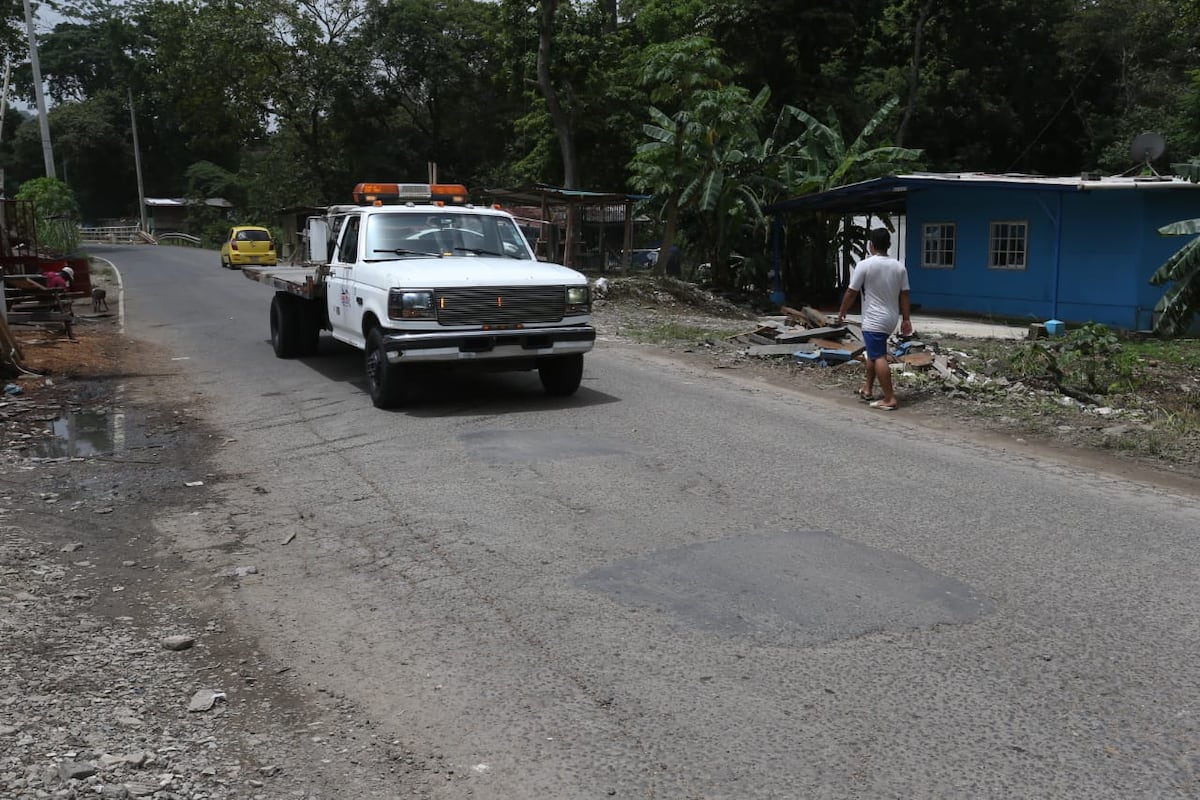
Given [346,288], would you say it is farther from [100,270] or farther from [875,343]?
[100,270]

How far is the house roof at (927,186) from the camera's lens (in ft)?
59.3

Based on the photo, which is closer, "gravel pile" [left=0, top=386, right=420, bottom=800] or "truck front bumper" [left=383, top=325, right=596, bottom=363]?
"gravel pile" [left=0, top=386, right=420, bottom=800]

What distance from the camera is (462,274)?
9852 mm

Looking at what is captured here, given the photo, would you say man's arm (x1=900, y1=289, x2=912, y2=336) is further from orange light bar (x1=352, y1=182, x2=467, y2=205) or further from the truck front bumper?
orange light bar (x1=352, y1=182, x2=467, y2=205)

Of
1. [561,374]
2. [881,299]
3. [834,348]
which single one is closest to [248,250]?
[834,348]

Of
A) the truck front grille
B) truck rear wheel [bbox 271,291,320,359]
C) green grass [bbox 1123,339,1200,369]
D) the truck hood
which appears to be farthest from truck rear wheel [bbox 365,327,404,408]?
green grass [bbox 1123,339,1200,369]

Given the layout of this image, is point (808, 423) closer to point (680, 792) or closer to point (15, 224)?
point (680, 792)

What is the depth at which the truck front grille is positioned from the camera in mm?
9641

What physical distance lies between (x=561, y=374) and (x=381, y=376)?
6.08ft

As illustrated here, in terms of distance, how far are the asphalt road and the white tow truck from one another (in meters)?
0.80

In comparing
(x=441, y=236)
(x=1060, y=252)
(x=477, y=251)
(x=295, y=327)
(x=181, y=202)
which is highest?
(x=181, y=202)

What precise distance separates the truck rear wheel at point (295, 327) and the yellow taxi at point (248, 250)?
24977 millimetres

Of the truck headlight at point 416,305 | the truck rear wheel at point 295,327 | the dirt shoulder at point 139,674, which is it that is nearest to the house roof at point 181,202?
the truck rear wheel at point 295,327

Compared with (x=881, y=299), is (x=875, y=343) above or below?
below
